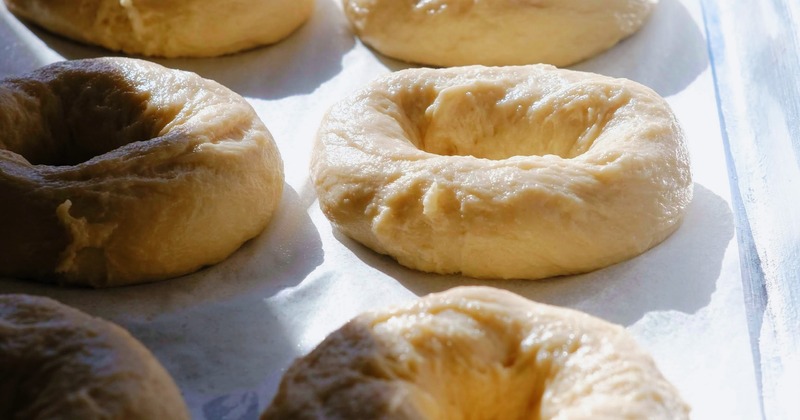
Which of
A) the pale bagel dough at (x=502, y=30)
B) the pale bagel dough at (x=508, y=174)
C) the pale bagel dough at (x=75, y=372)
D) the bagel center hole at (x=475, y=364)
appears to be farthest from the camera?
the pale bagel dough at (x=502, y=30)

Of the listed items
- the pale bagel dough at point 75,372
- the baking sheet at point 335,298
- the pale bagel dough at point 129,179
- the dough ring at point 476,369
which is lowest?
the baking sheet at point 335,298

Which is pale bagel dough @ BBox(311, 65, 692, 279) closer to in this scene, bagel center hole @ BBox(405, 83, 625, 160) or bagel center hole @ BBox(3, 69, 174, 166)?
bagel center hole @ BBox(405, 83, 625, 160)

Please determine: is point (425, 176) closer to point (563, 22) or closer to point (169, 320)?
point (169, 320)

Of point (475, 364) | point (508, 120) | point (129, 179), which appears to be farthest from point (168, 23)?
point (475, 364)

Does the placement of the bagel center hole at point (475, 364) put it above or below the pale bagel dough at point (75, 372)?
below

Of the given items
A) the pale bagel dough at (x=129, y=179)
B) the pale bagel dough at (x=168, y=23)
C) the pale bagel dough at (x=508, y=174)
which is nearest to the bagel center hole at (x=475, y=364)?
the pale bagel dough at (x=508, y=174)

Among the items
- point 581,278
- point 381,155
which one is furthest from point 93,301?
point 581,278

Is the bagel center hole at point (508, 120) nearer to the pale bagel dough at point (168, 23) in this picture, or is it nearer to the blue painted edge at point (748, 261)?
the blue painted edge at point (748, 261)
